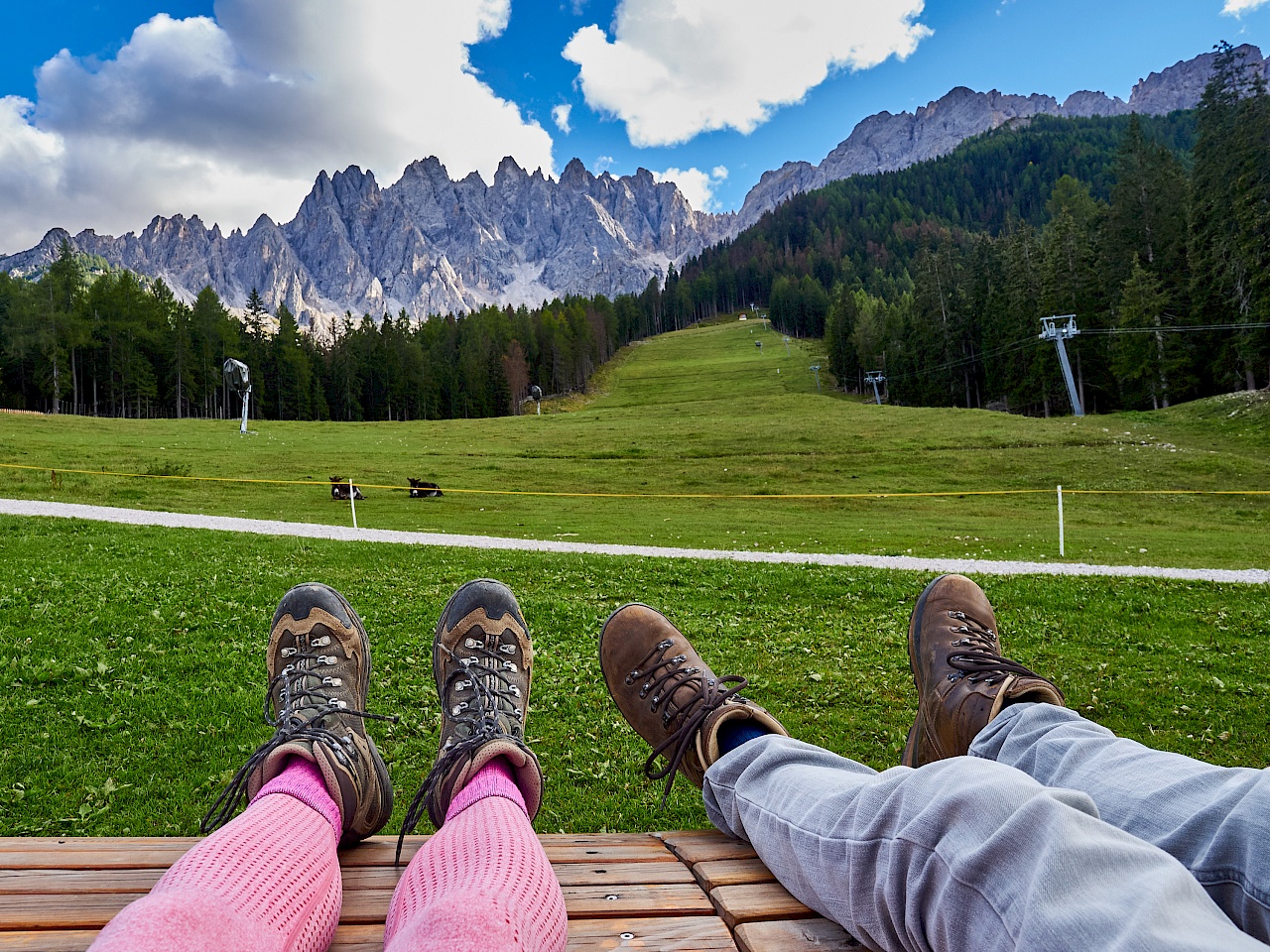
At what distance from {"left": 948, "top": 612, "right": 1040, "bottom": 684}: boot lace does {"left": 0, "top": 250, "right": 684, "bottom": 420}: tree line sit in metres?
83.0

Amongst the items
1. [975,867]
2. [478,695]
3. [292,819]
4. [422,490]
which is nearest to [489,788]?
[292,819]

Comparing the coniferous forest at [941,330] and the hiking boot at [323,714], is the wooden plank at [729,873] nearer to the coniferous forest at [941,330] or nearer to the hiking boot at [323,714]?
the hiking boot at [323,714]

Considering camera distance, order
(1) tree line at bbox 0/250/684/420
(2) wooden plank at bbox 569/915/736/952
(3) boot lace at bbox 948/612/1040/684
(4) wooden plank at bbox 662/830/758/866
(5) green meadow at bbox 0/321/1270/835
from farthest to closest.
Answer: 1. (1) tree line at bbox 0/250/684/420
2. (5) green meadow at bbox 0/321/1270/835
3. (3) boot lace at bbox 948/612/1040/684
4. (4) wooden plank at bbox 662/830/758/866
5. (2) wooden plank at bbox 569/915/736/952

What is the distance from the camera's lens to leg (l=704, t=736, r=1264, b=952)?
1215 mm

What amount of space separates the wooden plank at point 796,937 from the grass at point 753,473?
1427cm

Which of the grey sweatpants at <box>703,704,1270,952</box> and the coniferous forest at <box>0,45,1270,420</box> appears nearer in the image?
the grey sweatpants at <box>703,704,1270,952</box>

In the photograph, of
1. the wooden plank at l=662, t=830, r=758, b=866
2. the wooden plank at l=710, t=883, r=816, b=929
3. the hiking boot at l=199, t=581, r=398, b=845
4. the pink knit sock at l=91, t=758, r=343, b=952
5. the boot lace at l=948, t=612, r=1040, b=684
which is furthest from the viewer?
the boot lace at l=948, t=612, r=1040, b=684

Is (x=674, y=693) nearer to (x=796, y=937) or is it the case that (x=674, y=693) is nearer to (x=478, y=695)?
(x=478, y=695)

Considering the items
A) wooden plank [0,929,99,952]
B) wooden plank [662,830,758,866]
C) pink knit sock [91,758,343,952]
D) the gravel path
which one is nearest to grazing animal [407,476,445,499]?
the gravel path

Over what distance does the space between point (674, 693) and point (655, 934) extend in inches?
58.7

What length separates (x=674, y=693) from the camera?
10.4 ft

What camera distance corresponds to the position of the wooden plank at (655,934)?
1635 mm

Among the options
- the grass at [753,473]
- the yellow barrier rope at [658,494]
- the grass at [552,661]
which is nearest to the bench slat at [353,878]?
the grass at [552,661]

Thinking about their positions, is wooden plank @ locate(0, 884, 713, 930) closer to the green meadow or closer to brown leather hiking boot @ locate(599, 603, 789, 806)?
brown leather hiking boot @ locate(599, 603, 789, 806)
